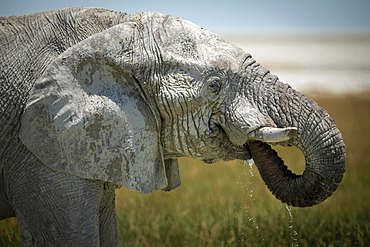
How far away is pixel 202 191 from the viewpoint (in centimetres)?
519

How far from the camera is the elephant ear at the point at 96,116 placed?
184 centimetres

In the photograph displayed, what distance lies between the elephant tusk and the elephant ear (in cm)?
41

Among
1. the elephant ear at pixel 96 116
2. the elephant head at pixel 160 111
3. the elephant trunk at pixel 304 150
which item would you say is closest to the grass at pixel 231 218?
the elephant trunk at pixel 304 150

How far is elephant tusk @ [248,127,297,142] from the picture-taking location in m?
1.82

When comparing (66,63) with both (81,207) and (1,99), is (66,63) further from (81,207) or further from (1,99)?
(81,207)

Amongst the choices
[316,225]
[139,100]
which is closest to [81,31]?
[139,100]

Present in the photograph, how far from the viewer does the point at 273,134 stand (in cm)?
184

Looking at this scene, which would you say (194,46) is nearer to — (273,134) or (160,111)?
(160,111)

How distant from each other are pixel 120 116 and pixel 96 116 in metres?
0.10

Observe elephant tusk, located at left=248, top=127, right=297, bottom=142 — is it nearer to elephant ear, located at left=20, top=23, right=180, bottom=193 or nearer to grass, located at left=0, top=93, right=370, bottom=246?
elephant ear, located at left=20, top=23, right=180, bottom=193

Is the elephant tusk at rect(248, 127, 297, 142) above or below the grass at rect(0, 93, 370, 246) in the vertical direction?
below

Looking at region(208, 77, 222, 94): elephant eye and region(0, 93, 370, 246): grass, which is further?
region(0, 93, 370, 246): grass

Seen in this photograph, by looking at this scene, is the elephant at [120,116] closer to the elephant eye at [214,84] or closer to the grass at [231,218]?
the elephant eye at [214,84]

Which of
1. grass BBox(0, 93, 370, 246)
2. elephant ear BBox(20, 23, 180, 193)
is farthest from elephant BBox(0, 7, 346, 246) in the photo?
grass BBox(0, 93, 370, 246)
